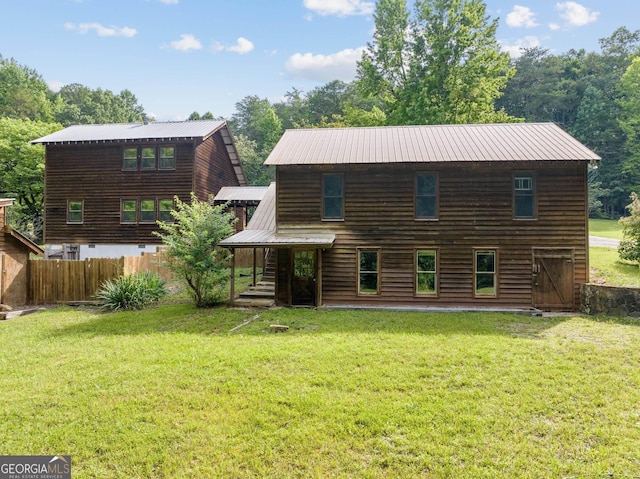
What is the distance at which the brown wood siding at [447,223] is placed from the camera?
43.2ft

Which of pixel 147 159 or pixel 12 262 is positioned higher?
pixel 147 159

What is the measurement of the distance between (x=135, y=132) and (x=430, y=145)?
61.4 feet

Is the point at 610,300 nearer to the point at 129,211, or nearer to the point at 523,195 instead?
the point at 523,195

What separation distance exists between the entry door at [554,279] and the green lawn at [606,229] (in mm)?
17762

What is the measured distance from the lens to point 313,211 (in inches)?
560

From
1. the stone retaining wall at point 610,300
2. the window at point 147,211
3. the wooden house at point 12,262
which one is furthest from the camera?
the window at point 147,211

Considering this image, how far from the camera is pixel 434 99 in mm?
29891

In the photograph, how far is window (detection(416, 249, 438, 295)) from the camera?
1356cm

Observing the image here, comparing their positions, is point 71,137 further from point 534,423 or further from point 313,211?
point 534,423

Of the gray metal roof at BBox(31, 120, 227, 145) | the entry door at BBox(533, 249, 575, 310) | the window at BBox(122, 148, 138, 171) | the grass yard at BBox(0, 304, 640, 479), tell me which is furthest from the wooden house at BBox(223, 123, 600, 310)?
the window at BBox(122, 148, 138, 171)

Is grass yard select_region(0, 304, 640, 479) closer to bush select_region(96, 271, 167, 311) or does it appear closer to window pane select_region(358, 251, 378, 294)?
bush select_region(96, 271, 167, 311)

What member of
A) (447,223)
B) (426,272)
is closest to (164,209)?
(426,272)

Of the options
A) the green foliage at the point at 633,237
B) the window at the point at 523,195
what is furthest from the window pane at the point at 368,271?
the green foliage at the point at 633,237

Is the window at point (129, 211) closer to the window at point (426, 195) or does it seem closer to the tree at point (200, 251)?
the tree at point (200, 251)
